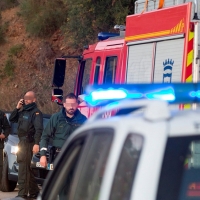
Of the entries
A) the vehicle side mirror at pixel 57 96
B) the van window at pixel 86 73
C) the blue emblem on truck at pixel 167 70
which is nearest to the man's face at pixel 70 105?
the blue emblem on truck at pixel 167 70

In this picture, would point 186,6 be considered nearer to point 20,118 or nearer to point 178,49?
point 178,49

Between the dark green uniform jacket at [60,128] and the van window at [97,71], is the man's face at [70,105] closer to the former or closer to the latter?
the dark green uniform jacket at [60,128]

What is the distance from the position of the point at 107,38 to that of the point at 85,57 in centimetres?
51

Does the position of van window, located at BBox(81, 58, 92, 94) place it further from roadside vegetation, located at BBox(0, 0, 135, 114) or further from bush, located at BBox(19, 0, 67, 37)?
bush, located at BBox(19, 0, 67, 37)

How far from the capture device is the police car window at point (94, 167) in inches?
111

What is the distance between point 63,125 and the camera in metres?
8.45

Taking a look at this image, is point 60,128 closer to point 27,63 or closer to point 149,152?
point 149,152

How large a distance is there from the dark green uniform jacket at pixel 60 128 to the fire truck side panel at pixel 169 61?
123cm

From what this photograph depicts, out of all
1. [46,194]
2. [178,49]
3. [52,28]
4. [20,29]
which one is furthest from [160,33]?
[20,29]

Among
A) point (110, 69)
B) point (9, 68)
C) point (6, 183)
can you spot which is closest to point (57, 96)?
point (110, 69)

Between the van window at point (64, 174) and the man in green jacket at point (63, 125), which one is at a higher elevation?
the man in green jacket at point (63, 125)

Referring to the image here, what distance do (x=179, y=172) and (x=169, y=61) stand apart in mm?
5599

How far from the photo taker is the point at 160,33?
834 cm

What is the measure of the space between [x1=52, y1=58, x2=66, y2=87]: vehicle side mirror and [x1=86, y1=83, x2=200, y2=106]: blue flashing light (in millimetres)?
7879
